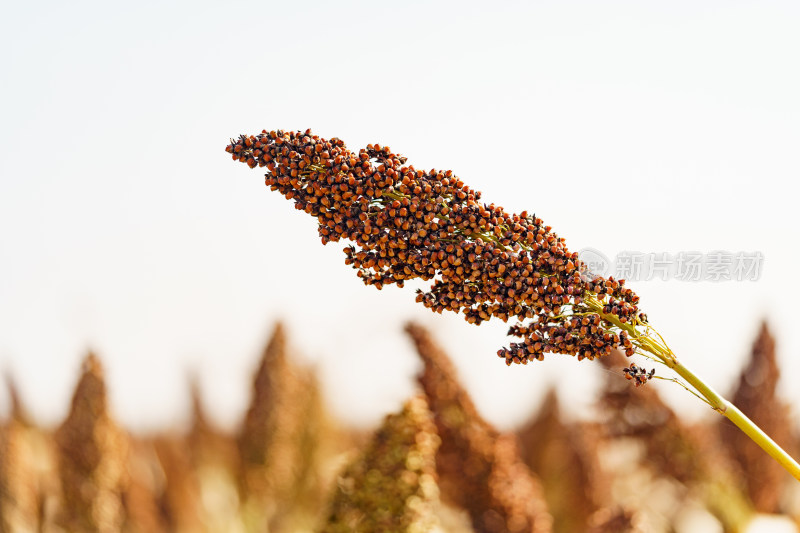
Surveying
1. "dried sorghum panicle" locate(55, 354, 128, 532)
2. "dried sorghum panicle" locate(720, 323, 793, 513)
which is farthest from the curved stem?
"dried sorghum panicle" locate(55, 354, 128, 532)

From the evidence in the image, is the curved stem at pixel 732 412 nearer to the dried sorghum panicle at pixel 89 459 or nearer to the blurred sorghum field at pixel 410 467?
the blurred sorghum field at pixel 410 467

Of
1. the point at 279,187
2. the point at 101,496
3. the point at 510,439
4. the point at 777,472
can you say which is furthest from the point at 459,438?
the point at 777,472

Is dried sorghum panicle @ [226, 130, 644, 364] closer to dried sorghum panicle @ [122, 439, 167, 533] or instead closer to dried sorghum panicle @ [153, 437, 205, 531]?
dried sorghum panicle @ [122, 439, 167, 533]

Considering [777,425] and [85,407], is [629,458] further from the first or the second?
[85,407]

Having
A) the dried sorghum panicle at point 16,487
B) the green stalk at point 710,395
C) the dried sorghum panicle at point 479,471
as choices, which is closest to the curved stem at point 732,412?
the green stalk at point 710,395

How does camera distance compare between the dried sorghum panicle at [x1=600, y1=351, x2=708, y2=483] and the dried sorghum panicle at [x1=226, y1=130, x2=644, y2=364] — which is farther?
the dried sorghum panicle at [x1=600, y1=351, x2=708, y2=483]

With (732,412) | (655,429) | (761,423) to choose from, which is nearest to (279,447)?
(655,429)
